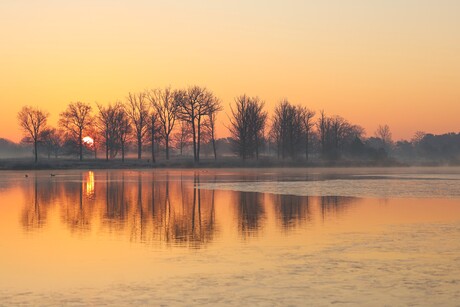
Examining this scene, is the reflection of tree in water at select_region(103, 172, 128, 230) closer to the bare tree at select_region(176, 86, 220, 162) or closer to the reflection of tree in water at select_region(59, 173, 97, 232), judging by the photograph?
the reflection of tree in water at select_region(59, 173, 97, 232)

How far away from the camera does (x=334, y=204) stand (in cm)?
3200

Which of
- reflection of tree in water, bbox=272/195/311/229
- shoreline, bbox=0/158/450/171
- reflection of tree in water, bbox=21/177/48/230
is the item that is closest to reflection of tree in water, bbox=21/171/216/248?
reflection of tree in water, bbox=21/177/48/230

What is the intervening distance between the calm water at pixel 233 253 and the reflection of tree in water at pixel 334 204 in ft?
0.33

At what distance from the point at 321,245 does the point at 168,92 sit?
4032 inches

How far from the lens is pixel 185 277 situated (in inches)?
553

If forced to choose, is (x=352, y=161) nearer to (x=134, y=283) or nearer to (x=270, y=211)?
(x=270, y=211)

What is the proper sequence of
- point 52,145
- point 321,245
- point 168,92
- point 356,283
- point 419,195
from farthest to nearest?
1. point 52,145
2. point 168,92
3. point 419,195
4. point 321,245
5. point 356,283

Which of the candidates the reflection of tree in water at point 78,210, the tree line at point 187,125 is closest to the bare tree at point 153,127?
the tree line at point 187,125

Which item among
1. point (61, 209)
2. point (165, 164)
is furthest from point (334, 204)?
point (165, 164)

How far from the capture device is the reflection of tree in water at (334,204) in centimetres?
2816

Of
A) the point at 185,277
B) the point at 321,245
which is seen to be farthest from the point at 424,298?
the point at 321,245

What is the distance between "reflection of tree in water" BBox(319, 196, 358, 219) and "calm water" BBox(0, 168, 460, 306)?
0.10m

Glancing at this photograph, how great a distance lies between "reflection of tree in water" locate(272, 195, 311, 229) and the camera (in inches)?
977

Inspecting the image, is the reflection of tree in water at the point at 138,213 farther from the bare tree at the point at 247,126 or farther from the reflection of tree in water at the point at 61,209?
the bare tree at the point at 247,126
